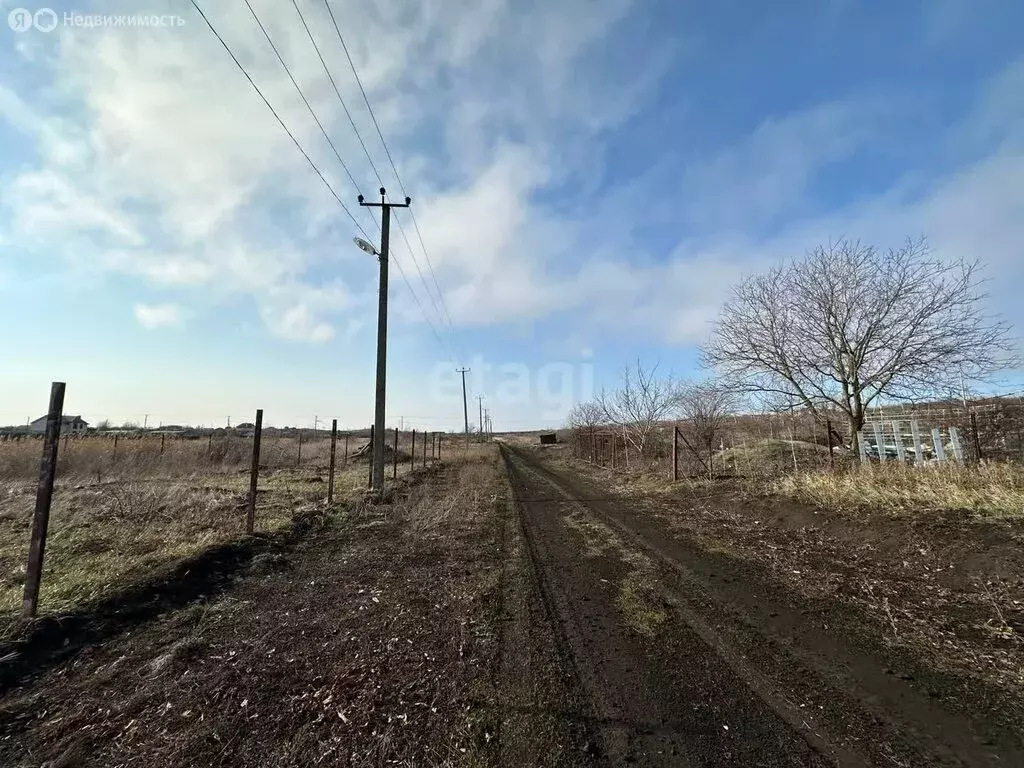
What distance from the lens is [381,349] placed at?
1427cm

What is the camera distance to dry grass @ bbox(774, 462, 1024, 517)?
725 centimetres

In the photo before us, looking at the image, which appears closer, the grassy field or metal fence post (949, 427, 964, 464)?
the grassy field

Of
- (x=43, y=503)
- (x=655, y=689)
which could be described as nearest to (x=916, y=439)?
(x=655, y=689)

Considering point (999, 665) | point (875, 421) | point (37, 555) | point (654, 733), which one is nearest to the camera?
point (654, 733)

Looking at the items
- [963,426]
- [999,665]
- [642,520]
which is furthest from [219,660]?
[963,426]

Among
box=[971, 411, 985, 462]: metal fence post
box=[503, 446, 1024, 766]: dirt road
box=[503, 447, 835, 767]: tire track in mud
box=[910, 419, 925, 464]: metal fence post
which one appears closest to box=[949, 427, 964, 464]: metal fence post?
box=[971, 411, 985, 462]: metal fence post

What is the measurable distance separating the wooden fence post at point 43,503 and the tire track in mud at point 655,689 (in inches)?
182

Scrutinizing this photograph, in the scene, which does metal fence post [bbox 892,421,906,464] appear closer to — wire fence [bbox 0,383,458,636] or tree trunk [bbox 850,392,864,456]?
tree trunk [bbox 850,392,864,456]

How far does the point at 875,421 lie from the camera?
13438 mm

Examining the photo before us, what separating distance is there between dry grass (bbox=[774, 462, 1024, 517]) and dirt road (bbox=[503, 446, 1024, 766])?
391 cm

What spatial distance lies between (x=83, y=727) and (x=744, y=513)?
1040 cm

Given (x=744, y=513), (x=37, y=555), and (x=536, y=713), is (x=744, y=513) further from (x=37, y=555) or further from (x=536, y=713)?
(x=37, y=555)

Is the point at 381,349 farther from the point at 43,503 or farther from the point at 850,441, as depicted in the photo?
the point at 850,441

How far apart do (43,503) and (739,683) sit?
5977 millimetres
